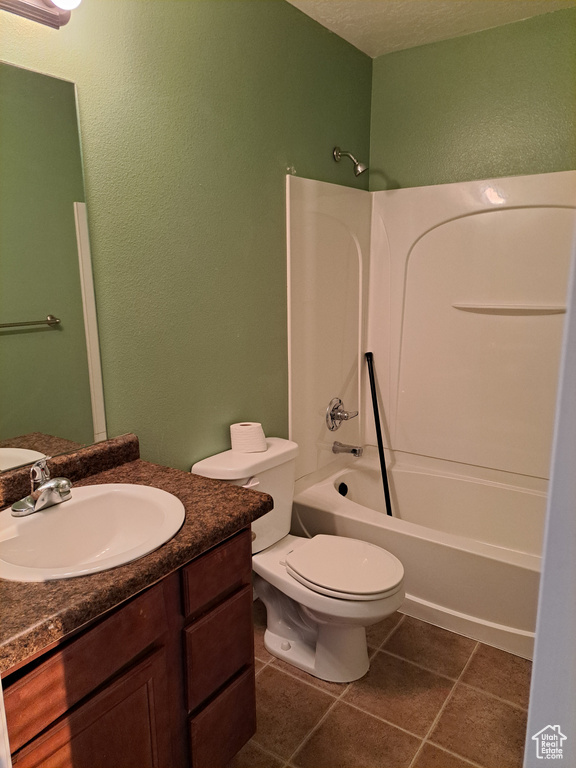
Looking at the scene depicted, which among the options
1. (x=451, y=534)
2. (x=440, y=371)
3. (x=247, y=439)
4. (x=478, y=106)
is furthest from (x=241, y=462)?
(x=478, y=106)

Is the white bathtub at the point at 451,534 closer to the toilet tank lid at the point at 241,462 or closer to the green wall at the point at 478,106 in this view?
the toilet tank lid at the point at 241,462

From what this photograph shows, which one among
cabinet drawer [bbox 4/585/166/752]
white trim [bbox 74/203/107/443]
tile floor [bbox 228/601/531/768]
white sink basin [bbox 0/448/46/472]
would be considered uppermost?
white trim [bbox 74/203/107/443]

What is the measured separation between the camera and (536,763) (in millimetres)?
388

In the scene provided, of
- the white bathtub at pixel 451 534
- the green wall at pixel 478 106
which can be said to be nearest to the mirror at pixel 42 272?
the white bathtub at pixel 451 534

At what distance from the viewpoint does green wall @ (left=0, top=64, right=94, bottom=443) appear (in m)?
1.40

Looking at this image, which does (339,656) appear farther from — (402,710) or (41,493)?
Answer: (41,493)

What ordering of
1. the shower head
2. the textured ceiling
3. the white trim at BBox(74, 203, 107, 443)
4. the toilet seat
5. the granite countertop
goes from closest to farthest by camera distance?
the granite countertop < the white trim at BBox(74, 203, 107, 443) < the toilet seat < the textured ceiling < the shower head

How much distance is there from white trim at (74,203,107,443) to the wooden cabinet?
608 mm

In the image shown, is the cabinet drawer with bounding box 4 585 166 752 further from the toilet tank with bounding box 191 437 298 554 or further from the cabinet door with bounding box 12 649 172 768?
the toilet tank with bounding box 191 437 298 554

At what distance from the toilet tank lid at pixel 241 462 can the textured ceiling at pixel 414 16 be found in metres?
1.82

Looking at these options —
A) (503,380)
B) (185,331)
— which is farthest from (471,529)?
(185,331)

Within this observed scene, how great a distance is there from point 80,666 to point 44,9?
1.51m

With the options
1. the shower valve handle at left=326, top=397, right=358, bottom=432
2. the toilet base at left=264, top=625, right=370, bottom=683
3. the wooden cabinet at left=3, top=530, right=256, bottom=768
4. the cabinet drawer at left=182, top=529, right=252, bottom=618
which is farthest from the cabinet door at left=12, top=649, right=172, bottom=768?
the shower valve handle at left=326, top=397, right=358, bottom=432

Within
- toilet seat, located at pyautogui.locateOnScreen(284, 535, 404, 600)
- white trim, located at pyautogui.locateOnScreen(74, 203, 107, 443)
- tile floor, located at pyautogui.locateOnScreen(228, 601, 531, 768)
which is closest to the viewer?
white trim, located at pyautogui.locateOnScreen(74, 203, 107, 443)
